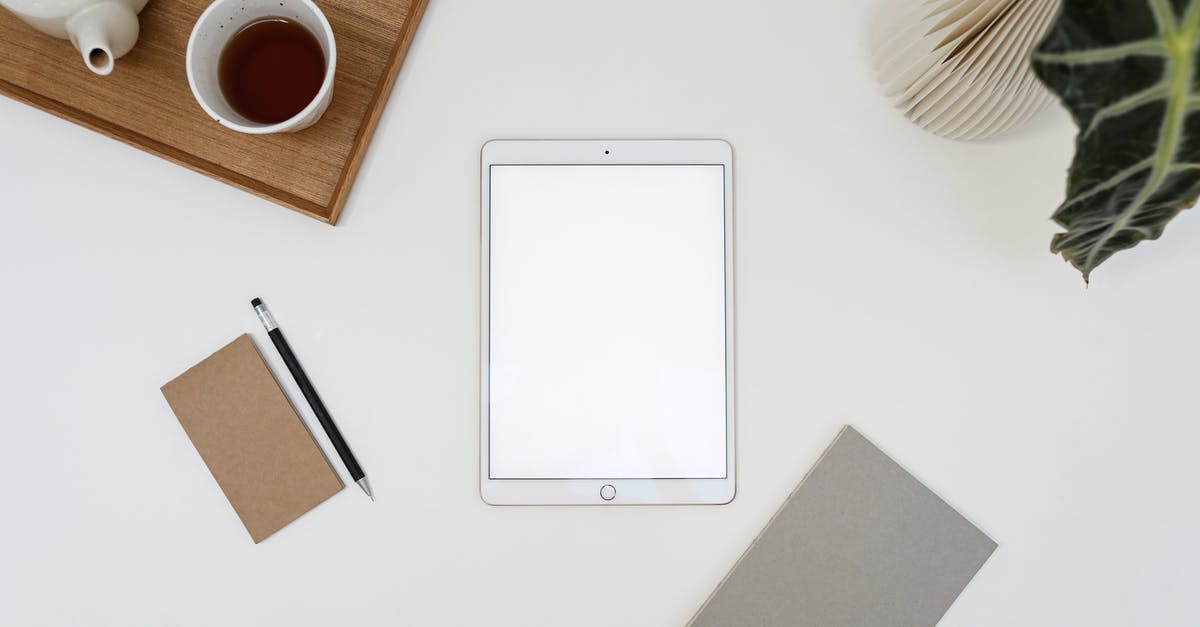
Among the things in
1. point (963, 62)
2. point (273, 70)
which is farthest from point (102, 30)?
point (963, 62)

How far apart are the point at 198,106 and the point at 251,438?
28 cm

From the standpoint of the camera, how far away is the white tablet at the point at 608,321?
0.64 metres

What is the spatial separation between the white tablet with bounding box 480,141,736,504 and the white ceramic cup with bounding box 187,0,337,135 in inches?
5.7

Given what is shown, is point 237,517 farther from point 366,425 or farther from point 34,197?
point 34,197

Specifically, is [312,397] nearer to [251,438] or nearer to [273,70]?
[251,438]

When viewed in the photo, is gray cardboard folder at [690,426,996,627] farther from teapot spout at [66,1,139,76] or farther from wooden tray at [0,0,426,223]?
teapot spout at [66,1,139,76]

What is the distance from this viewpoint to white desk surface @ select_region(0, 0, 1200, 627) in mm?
643

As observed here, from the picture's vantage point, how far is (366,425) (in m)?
0.65

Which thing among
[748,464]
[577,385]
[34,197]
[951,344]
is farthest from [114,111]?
[951,344]

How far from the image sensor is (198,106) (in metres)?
0.62

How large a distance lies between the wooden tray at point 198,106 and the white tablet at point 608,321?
12cm

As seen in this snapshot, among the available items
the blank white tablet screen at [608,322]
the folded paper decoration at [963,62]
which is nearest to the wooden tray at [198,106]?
the blank white tablet screen at [608,322]

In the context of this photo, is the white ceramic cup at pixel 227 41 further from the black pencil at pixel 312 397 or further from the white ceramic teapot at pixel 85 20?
the black pencil at pixel 312 397

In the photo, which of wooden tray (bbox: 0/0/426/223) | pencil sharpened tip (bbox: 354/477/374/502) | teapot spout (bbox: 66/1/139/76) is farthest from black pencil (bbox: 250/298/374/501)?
teapot spout (bbox: 66/1/139/76)
